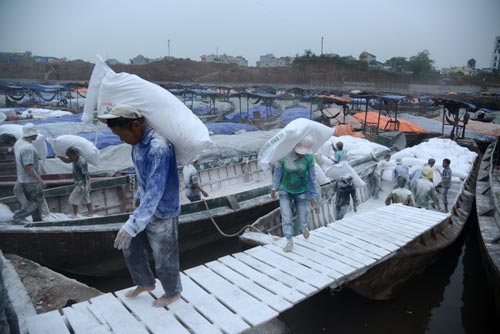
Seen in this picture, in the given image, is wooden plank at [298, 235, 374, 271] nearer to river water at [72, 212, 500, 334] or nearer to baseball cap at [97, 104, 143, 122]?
river water at [72, 212, 500, 334]

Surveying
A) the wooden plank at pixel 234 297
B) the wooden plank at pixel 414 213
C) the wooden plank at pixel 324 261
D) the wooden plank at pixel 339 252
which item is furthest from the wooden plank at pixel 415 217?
the wooden plank at pixel 234 297

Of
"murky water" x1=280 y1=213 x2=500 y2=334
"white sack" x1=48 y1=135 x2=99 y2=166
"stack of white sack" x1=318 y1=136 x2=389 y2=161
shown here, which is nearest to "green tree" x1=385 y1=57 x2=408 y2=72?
"stack of white sack" x1=318 y1=136 x2=389 y2=161

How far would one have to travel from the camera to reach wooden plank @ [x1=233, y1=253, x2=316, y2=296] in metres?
3.58

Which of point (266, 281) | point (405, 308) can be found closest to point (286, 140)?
point (266, 281)

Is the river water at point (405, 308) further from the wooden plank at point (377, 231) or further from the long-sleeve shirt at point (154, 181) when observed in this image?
the long-sleeve shirt at point (154, 181)

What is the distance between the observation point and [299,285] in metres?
3.64

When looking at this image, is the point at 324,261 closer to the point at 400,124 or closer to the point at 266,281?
the point at 266,281

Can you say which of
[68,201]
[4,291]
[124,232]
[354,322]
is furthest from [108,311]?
[68,201]

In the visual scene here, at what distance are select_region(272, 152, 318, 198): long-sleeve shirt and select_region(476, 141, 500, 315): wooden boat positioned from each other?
304 centimetres

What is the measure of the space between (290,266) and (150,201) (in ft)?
6.97

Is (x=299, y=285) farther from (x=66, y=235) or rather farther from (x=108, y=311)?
(x=66, y=235)

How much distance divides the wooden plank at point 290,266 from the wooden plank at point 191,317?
1263mm

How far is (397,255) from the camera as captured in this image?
4887mm

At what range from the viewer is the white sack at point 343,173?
713 centimetres
